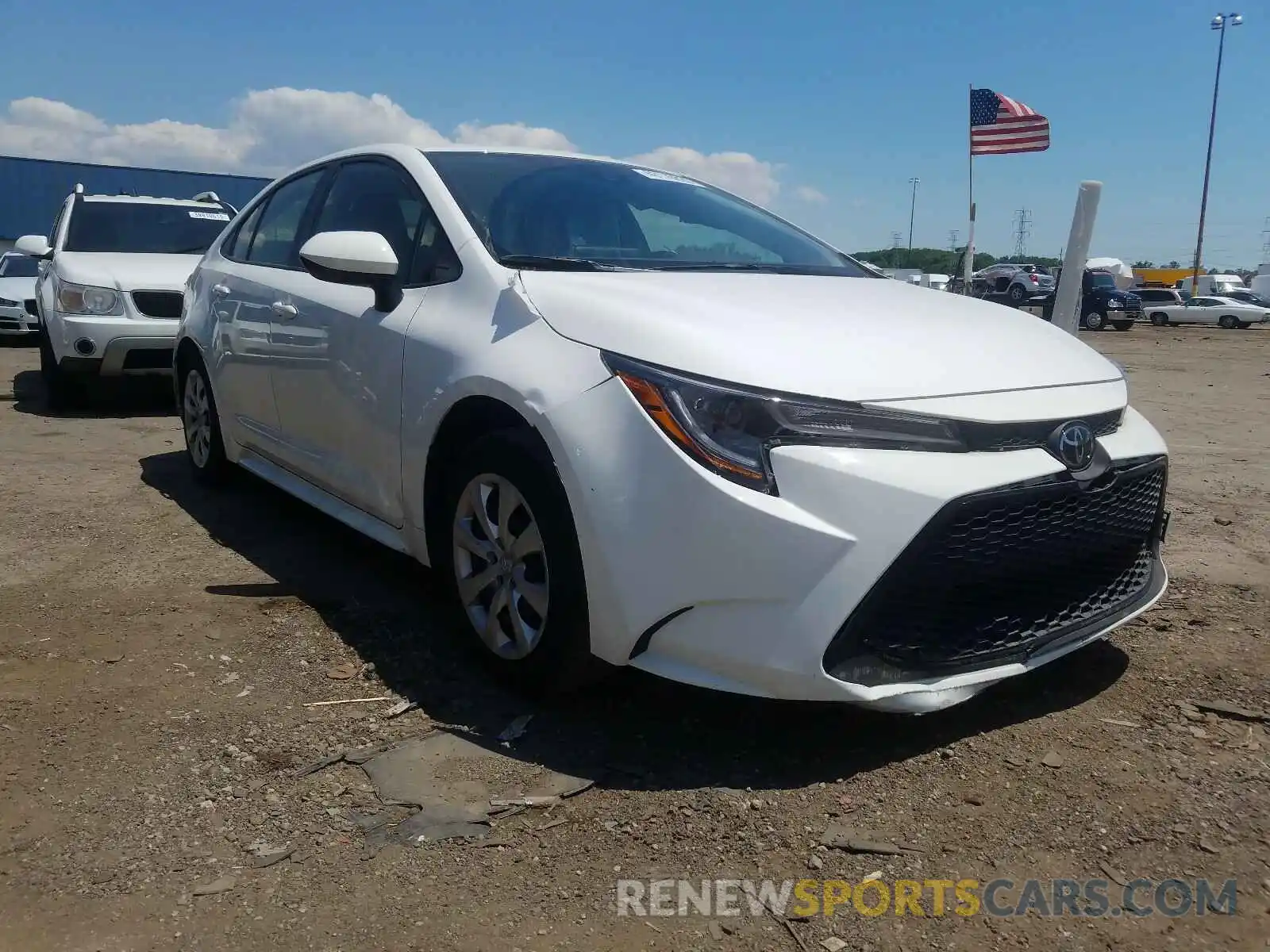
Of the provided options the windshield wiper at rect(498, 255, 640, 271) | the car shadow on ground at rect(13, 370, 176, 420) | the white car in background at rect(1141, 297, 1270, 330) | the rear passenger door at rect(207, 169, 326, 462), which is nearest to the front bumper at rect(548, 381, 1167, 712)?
the windshield wiper at rect(498, 255, 640, 271)

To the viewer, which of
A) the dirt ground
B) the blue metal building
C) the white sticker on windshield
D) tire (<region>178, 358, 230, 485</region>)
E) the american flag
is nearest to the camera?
the dirt ground

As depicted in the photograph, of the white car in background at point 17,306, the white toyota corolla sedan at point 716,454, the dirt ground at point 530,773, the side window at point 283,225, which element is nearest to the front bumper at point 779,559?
the white toyota corolla sedan at point 716,454

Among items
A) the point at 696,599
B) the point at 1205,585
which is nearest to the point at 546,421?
the point at 696,599

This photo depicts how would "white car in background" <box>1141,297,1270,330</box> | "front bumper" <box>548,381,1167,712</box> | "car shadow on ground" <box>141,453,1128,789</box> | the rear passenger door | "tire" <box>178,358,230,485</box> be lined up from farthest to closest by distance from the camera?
"white car in background" <box>1141,297,1270,330</box>, "tire" <box>178,358,230,485</box>, the rear passenger door, "car shadow on ground" <box>141,453,1128,789</box>, "front bumper" <box>548,381,1167,712</box>

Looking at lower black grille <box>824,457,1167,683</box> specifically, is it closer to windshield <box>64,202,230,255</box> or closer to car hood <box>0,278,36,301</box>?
windshield <box>64,202,230,255</box>

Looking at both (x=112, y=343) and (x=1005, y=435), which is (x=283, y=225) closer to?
(x=1005, y=435)

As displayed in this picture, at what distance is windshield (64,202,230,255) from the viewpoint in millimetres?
8305

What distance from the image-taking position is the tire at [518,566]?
2.56 m

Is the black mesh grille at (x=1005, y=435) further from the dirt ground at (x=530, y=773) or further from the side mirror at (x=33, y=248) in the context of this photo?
the side mirror at (x=33, y=248)

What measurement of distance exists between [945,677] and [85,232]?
8.22 meters

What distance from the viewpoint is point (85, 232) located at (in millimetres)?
8367

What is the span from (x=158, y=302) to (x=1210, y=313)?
36196mm

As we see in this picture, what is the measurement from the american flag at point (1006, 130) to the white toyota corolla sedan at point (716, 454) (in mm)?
18050

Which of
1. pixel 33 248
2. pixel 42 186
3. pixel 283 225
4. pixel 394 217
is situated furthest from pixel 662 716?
pixel 42 186
